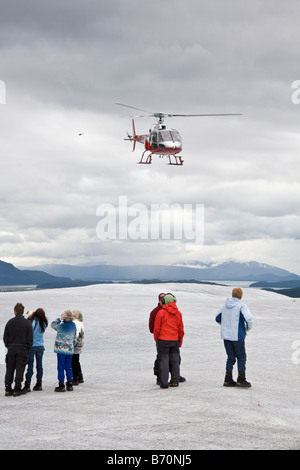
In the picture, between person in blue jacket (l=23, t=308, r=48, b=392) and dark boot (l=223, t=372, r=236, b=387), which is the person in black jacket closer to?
person in blue jacket (l=23, t=308, r=48, b=392)

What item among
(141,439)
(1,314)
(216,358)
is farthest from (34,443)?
(1,314)

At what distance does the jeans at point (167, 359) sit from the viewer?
1401cm

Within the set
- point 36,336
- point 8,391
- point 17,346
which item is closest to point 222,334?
point 36,336

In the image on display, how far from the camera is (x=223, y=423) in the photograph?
10047mm

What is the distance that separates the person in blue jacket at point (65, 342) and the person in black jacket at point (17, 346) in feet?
2.14

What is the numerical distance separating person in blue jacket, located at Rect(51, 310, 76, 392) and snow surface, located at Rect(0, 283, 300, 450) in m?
0.64

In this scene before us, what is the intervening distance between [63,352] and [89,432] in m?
4.66

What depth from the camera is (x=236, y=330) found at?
13.6 m

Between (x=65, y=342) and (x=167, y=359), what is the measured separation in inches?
98.0

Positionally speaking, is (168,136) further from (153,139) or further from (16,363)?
(16,363)

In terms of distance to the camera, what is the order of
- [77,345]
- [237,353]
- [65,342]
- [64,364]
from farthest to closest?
[77,345], [64,364], [65,342], [237,353]

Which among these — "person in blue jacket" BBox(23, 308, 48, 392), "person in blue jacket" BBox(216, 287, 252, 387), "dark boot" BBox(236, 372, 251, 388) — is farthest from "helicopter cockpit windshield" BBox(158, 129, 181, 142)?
"dark boot" BBox(236, 372, 251, 388)

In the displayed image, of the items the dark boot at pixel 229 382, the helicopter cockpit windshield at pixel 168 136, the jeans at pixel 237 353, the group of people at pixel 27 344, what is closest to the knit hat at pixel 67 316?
the group of people at pixel 27 344

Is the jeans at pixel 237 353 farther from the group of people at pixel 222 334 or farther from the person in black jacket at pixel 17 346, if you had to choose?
the person in black jacket at pixel 17 346
